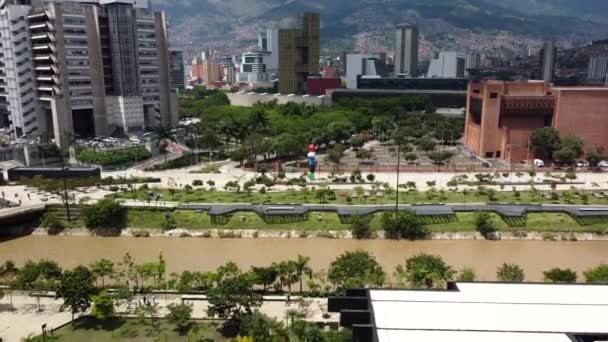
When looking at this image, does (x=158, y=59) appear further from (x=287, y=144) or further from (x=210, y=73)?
(x=210, y=73)

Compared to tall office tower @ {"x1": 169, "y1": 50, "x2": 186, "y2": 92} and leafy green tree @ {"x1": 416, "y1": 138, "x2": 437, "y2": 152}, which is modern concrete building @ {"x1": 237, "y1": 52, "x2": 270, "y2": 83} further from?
leafy green tree @ {"x1": 416, "y1": 138, "x2": 437, "y2": 152}

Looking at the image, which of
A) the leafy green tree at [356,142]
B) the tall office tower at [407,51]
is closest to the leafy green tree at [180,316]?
the leafy green tree at [356,142]

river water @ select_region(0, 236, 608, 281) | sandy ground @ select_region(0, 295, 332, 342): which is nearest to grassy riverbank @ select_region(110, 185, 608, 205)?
river water @ select_region(0, 236, 608, 281)

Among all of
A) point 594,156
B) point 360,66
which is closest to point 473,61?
point 360,66

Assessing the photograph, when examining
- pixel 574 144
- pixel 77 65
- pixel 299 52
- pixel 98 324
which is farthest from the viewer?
pixel 299 52

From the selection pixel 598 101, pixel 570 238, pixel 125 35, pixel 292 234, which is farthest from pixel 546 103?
pixel 125 35

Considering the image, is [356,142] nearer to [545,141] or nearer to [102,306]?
[545,141]
